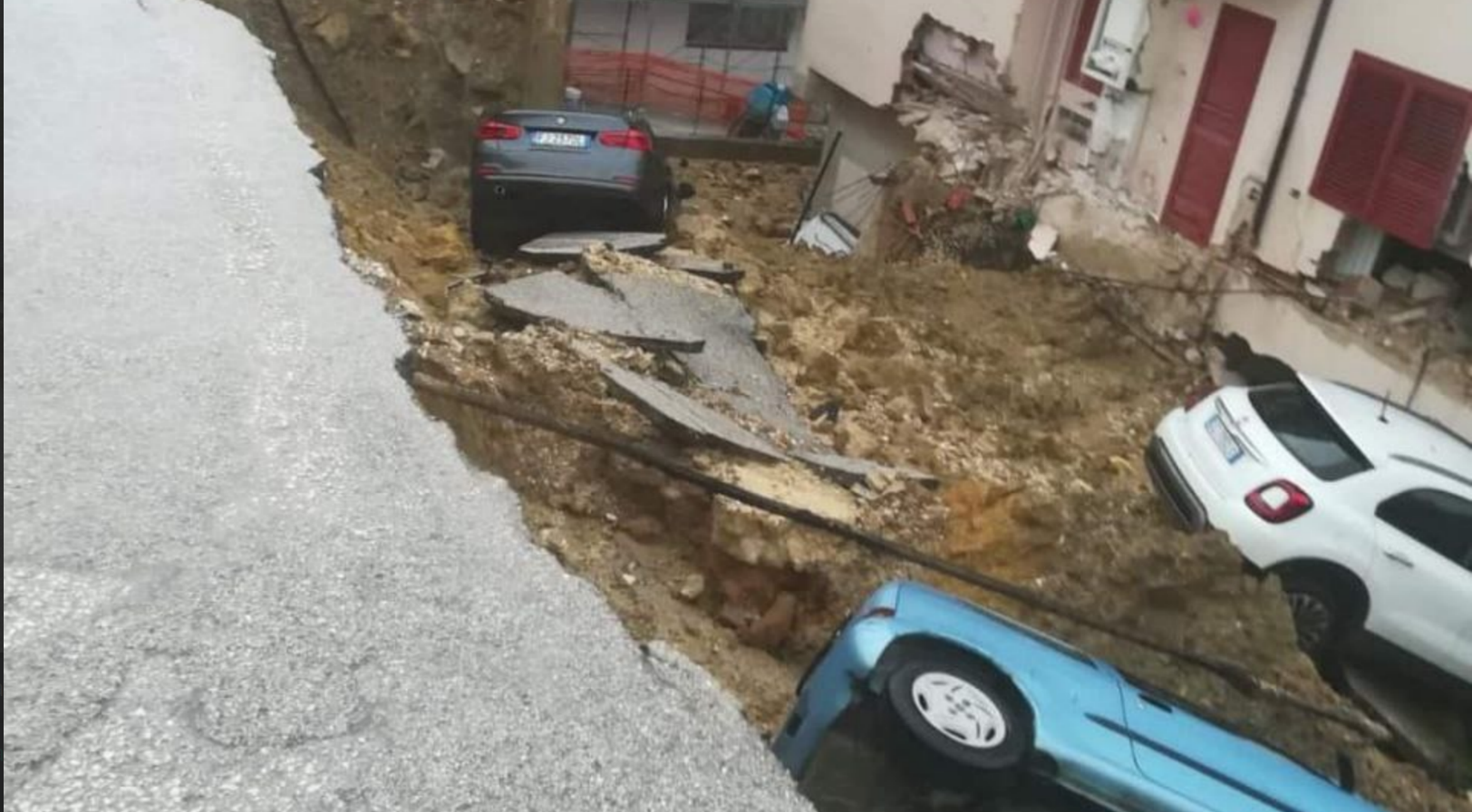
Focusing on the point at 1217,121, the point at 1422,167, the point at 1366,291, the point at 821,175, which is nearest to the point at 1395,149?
the point at 1422,167

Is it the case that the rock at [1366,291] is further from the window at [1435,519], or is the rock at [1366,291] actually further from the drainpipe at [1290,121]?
the window at [1435,519]

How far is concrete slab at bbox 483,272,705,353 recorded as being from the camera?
845 centimetres

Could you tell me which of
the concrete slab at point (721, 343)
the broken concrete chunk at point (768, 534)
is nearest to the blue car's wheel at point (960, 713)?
the broken concrete chunk at point (768, 534)

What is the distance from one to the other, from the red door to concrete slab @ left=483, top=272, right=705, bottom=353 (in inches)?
267

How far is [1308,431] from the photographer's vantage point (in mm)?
8562

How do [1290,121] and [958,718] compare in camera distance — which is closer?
[958,718]

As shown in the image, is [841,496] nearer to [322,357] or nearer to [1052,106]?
[322,357]

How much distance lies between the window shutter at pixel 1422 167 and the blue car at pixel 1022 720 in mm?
7100

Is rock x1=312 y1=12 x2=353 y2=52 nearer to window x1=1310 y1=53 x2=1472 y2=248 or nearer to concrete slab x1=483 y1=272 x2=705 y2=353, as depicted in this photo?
concrete slab x1=483 y1=272 x2=705 y2=353

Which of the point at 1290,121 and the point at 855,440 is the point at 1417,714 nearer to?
the point at 855,440

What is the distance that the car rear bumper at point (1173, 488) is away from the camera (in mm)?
8562

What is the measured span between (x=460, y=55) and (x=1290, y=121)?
10.1m

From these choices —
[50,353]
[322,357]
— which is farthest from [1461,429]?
[50,353]

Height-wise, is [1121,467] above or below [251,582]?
below
